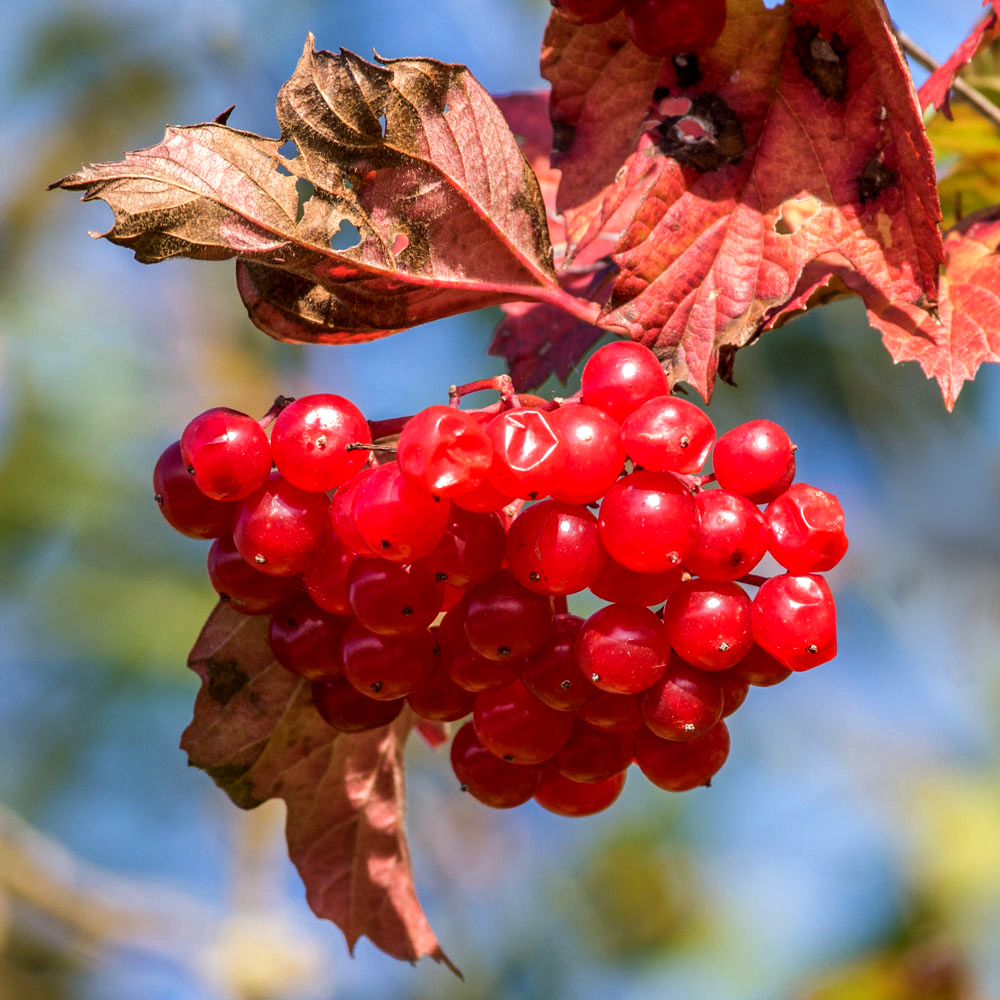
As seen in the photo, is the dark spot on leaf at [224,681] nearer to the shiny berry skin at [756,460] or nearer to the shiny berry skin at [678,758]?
the shiny berry skin at [678,758]

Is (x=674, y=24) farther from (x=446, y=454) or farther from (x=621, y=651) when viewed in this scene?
(x=621, y=651)

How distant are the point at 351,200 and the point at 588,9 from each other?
0.99ft

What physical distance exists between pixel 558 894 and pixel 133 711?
7.44 feet

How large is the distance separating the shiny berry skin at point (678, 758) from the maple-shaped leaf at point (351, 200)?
0.49m

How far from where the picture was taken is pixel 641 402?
981mm

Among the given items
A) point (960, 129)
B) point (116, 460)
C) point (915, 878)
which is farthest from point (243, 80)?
point (915, 878)

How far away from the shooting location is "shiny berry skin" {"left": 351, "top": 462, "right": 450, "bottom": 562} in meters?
0.92

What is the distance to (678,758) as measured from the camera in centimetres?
111

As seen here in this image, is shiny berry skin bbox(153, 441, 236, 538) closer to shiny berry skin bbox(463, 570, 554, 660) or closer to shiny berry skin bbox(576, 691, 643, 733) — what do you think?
shiny berry skin bbox(463, 570, 554, 660)

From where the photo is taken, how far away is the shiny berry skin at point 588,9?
106 centimetres

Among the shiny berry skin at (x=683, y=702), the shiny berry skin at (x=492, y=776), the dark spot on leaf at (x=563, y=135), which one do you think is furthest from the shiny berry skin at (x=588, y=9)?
the shiny berry skin at (x=492, y=776)

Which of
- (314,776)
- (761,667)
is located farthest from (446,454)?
(314,776)

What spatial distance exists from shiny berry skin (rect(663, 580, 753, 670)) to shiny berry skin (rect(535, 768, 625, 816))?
0.93 ft

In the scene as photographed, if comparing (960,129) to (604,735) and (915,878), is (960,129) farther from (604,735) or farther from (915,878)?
(915,878)
